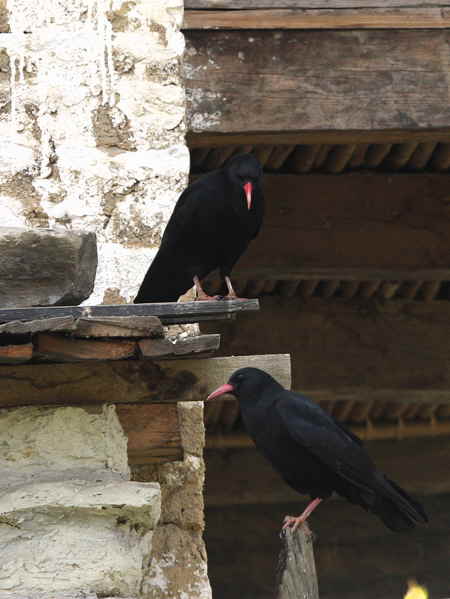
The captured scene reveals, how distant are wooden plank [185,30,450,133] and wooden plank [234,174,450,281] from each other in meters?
1.03

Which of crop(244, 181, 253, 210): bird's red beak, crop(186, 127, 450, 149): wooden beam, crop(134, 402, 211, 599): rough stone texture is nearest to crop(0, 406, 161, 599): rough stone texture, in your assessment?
crop(134, 402, 211, 599): rough stone texture

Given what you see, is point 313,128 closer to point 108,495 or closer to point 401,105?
point 401,105

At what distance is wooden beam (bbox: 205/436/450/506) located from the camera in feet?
20.3

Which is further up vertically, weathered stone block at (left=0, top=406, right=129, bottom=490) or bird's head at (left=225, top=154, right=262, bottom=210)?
bird's head at (left=225, top=154, right=262, bottom=210)

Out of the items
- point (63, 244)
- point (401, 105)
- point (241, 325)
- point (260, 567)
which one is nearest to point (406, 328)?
point (241, 325)

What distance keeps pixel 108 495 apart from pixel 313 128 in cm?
176

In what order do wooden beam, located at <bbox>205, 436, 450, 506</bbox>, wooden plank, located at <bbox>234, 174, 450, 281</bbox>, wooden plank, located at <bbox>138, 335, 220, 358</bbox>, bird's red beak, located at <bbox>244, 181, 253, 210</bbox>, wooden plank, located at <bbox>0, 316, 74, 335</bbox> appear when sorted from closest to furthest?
wooden plank, located at <bbox>0, 316, 74, 335</bbox> → wooden plank, located at <bbox>138, 335, 220, 358</bbox> → bird's red beak, located at <bbox>244, 181, 253, 210</bbox> → wooden plank, located at <bbox>234, 174, 450, 281</bbox> → wooden beam, located at <bbox>205, 436, 450, 506</bbox>

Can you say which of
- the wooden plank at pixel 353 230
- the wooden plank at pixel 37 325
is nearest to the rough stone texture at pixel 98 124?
the wooden plank at pixel 37 325

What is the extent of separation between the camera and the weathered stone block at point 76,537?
283 cm

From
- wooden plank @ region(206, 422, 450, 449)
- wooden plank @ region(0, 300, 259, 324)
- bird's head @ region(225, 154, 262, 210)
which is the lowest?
wooden plank @ region(0, 300, 259, 324)

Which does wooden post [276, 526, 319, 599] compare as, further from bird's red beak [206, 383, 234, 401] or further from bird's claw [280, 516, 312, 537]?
bird's red beak [206, 383, 234, 401]

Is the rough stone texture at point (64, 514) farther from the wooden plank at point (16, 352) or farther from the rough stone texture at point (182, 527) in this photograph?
the rough stone texture at point (182, 527)

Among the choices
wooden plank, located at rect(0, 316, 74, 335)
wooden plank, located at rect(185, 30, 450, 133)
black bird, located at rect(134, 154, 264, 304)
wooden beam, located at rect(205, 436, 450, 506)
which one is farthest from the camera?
wooden beam, located at rect(205, 436, 450, 506)

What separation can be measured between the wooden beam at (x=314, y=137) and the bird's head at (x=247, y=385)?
92cm
